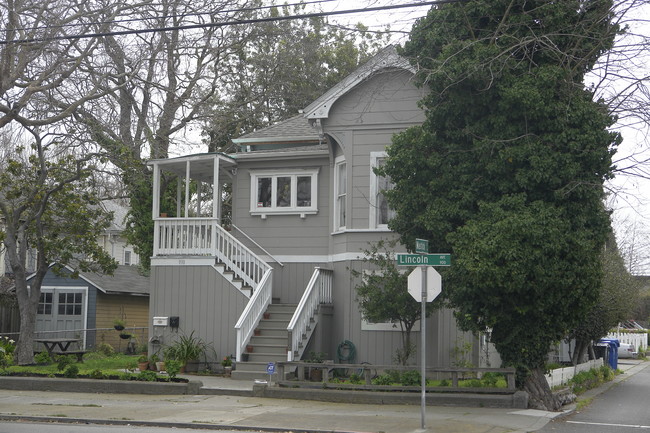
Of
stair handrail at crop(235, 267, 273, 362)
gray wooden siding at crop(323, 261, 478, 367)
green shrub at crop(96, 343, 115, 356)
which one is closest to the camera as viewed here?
stair handrail at crop(235, 267, 273, 362)

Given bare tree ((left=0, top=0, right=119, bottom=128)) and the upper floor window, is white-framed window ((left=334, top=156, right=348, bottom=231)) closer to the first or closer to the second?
bare tree ((left=0, top=0, right=119, bottom=128))

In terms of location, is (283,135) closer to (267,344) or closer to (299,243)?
(299,243)

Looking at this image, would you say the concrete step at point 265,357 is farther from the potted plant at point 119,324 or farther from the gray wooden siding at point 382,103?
the potted plant at point 119,324

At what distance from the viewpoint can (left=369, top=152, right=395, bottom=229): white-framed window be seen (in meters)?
21.2

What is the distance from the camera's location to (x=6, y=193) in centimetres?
2484

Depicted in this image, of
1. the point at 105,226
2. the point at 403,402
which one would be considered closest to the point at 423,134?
the point at 403,402

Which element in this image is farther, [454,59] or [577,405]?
[577,405]

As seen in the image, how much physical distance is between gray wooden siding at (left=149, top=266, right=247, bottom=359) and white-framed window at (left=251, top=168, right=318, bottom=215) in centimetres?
292

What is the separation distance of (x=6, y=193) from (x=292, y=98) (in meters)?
15.8

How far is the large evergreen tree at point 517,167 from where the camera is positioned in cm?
1489

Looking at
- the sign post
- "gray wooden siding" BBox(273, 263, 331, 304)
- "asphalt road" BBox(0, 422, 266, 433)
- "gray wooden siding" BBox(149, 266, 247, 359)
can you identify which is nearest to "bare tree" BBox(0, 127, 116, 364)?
"gray wooden siding" BBox(149, 266, 247, 359)

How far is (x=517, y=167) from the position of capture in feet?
51.2

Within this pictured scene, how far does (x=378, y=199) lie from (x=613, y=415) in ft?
26.5

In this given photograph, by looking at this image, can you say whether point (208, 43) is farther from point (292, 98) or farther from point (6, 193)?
point (6, 193)
